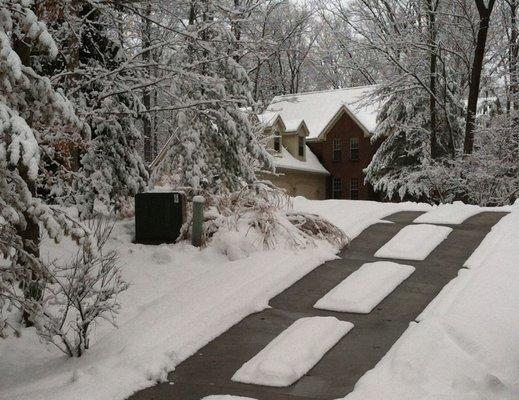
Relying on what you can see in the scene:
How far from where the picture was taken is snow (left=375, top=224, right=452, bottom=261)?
28.8 ft

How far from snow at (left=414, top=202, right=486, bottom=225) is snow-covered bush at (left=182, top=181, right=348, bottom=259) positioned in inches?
100

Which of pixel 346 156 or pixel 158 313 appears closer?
pixel 158 313

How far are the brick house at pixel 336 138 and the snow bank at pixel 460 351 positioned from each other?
24249 mm

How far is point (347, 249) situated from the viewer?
9.26 m

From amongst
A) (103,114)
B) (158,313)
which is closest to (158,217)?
(103,114)

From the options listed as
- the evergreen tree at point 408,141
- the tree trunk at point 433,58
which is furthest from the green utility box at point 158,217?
the evergreen tree at point 408,141

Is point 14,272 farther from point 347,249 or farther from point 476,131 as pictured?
point 476,131

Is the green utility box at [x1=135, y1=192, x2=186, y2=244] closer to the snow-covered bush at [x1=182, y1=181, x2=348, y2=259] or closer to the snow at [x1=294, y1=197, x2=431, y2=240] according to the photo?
the snow-covered bush at [x1=182, y1=181, x2=348, y2=259]

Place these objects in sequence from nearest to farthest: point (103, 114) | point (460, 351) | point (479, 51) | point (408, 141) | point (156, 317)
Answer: point (460, 351) → point (156, 317) → point (103, 114) → point (479, 51) → point (408, 141)

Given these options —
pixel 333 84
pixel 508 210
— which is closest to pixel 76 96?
pixel 508 210

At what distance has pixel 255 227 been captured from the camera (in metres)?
9.06

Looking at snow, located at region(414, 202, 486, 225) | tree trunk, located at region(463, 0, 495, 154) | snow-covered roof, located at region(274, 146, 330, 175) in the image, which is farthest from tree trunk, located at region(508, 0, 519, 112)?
snow-covered roof, located at region(274, 146, 330, 175)

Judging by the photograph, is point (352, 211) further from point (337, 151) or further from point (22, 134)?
point (337, 151)

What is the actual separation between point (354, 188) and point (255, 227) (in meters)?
24.4
